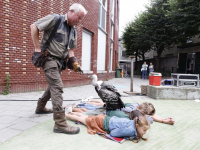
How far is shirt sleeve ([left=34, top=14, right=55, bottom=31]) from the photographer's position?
239cm

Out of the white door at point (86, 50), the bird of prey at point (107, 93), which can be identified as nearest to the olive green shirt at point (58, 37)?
the bird of prey at point (107, 93)

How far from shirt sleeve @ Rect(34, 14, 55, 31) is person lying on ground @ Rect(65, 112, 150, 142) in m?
1.64

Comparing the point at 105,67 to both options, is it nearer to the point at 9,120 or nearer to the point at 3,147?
the point at 9,120

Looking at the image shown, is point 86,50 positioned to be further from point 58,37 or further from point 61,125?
point 61,125

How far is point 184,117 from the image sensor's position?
3721 mm

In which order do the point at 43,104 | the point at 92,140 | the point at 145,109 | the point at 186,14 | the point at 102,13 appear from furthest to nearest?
the point at 186,14 → the point at 102,13 → the point at 43,104 → the point at 145,109 → the point at 92,140

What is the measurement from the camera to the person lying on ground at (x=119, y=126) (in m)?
2.31

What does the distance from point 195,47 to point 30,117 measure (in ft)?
64.0

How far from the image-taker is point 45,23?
241 centimetres

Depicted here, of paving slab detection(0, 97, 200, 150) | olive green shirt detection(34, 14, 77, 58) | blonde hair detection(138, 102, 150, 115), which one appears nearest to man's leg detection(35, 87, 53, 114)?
paving slab detection(0, 97, 200, 150)

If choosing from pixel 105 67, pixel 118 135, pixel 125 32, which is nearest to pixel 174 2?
pixel 105 67

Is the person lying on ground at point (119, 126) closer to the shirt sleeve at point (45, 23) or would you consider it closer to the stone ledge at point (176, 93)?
the shirt sleeve at point (45, 23)

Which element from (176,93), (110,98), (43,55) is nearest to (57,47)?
(43,55)

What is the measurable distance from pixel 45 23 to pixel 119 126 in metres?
1.89
